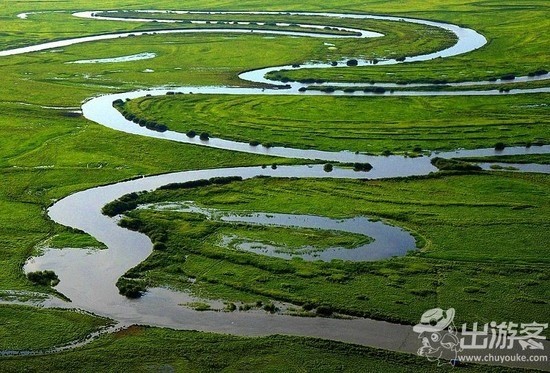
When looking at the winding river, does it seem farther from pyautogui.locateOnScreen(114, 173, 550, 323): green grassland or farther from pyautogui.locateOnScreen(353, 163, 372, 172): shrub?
pyautogui.locateOnScreen(114, 173, 550, 323): green grassland

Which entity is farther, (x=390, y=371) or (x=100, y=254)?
(x=100, y=254)

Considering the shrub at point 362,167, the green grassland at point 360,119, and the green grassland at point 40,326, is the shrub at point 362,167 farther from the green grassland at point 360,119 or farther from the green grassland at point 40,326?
the green grassland at point 40,326

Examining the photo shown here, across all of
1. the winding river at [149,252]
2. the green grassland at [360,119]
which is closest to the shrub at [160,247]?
the winding river at [149,252]

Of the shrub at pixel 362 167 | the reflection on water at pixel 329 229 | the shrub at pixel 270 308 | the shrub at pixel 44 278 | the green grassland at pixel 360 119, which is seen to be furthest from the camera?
the green grassland at pixel 360 119

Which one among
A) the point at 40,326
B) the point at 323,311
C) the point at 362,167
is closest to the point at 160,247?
the point at 40,326

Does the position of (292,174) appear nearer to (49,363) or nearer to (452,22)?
(49,363)

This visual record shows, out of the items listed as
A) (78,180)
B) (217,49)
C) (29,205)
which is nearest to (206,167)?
(78,180)
